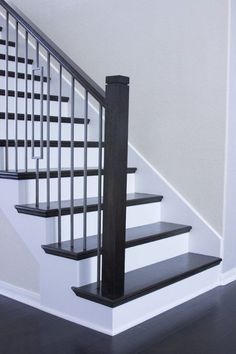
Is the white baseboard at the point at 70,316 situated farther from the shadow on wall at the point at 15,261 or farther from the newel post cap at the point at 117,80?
the newel post cap at the point at 117,80

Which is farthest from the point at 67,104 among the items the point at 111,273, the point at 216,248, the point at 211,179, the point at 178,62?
the point at 111,273

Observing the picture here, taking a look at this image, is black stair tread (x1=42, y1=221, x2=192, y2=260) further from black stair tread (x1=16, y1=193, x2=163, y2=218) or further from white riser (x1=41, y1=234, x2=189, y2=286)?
black stair tread (x1=16, y1=193, x2=163, y2=218)

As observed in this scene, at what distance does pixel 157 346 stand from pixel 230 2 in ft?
7.45

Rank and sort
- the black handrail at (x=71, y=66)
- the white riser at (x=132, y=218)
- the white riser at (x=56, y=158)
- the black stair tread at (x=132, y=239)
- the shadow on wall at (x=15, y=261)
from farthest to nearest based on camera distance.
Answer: the white riser at (x=56, y=158), the shadow on wall at (x=15, y=261), the white riser at (x=132, y=218), the black stair tread at (x=132, y=239), the black handrail at (x=71, y=66)

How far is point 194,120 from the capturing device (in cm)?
345

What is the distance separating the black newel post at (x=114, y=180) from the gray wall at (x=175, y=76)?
44.0 inches

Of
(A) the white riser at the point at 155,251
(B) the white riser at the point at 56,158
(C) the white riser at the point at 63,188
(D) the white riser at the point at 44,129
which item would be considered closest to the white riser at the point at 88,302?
(A) the white riser at the point at 155,251

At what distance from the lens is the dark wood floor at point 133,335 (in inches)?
92.0

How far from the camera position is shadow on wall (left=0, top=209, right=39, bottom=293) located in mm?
3025

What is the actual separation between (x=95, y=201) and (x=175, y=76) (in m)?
1.14

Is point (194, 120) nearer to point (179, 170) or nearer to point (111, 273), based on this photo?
point (179, 170)

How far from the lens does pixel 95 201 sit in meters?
3.18

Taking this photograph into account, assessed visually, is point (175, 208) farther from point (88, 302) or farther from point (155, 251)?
point (88, 302)

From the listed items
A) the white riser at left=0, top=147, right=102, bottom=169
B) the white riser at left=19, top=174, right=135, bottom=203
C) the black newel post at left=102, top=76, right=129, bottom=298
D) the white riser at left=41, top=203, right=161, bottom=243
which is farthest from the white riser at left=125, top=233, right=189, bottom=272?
the white riser at left=0, top=147, right=102, bottom=169
